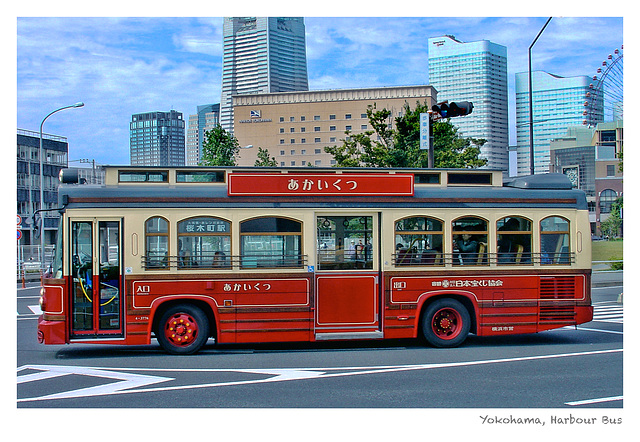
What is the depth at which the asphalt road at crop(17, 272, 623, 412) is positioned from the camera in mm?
8242

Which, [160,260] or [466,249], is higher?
[466,249]

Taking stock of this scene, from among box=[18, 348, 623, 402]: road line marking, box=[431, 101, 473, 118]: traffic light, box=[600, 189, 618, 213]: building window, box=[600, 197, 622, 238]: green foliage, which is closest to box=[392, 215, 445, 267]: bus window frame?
box=[18, 348, 623, 402]: road line marking

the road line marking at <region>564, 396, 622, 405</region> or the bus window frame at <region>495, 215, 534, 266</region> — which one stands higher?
the bus window frame at <region>495, 215, 534, 266</region>

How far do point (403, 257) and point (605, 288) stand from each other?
1702 centimetres

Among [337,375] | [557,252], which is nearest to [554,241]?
[557,252]

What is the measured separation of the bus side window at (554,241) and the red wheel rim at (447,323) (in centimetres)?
199

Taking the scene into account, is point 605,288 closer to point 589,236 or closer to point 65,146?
point 589,236

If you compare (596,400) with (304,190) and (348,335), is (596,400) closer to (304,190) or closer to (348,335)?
(348,335)

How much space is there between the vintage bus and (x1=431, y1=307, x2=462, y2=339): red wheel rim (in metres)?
0.03

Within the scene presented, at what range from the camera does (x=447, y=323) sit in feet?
39.7

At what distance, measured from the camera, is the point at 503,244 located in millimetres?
12289

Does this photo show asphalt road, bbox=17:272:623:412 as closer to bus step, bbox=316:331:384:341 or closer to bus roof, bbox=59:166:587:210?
bus step, bbox=316:331:384:341

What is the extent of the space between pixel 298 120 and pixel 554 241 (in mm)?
141323

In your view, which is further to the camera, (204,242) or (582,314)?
(582,314)
